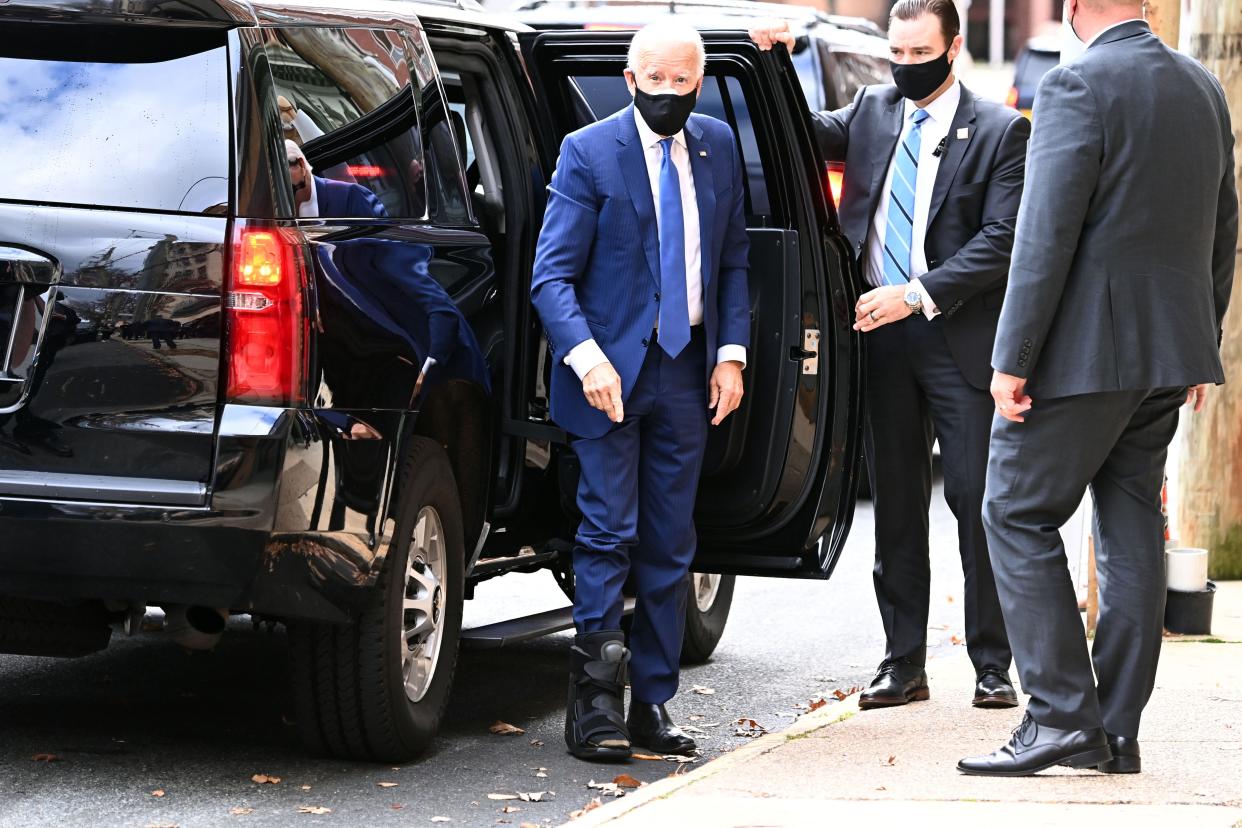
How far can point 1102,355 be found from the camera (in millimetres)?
4824

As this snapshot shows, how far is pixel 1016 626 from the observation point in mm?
5031

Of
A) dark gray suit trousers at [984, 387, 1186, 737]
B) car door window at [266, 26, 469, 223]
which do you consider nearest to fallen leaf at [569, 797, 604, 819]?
dark gray suit trousers at [984, 387, 1186, 737]

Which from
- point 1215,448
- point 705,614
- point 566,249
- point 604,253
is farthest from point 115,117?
point 1215,448

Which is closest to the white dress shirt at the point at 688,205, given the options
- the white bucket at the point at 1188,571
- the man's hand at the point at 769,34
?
the man's hand at the point at 769,34

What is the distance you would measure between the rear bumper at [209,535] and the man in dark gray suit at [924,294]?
205 cm

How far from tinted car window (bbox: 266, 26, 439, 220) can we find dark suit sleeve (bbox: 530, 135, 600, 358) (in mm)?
352

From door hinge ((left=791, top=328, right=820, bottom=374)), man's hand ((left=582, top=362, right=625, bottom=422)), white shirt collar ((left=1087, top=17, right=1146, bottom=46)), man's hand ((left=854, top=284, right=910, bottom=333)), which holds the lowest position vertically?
man's hand ((left=582, top=362, right=625, bottom=422))

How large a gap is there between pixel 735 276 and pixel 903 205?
31.5 inches

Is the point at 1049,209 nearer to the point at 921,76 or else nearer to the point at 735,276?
the point at 735,276

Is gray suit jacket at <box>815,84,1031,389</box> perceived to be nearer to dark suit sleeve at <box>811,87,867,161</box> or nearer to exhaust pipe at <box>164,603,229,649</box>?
dark suit sleeve at <box>811,87,867,161</box>

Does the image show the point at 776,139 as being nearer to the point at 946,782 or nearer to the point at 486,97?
the point at 486,97

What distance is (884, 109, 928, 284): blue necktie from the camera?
617cm

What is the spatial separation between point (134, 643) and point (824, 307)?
9.07 ft

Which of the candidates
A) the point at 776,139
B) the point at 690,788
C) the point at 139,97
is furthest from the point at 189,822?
the point at 776,139
